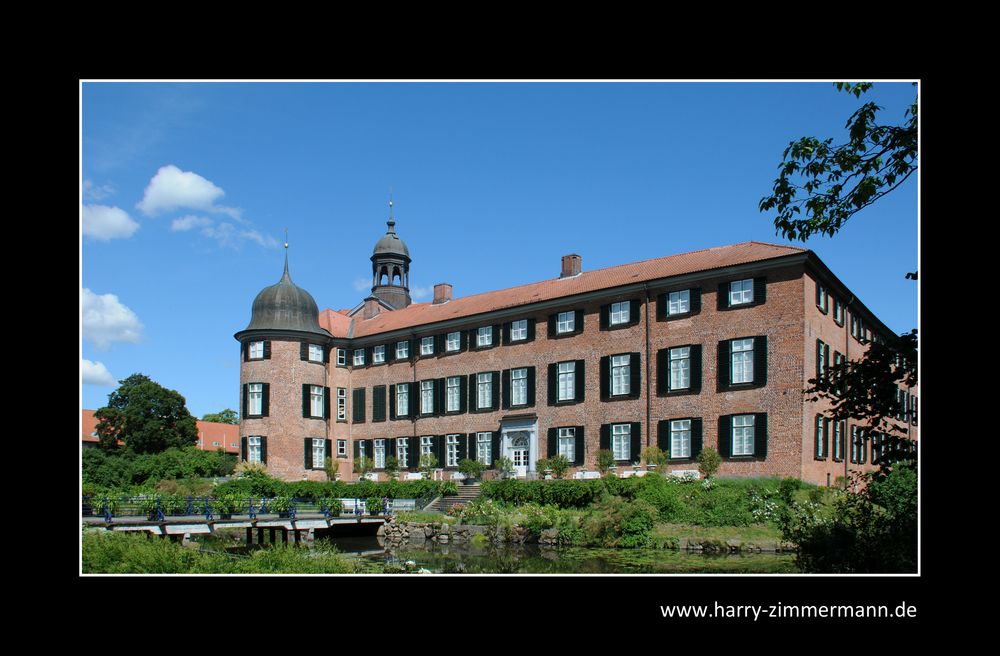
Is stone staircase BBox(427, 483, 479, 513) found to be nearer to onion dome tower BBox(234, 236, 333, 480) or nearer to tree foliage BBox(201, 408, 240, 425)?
onion dome tower BBox(234, 236, 333, 480)

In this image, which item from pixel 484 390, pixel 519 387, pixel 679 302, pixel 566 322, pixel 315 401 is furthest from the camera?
pixel 315 401

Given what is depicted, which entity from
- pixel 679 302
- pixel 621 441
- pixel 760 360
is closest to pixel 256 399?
pixel 621 441

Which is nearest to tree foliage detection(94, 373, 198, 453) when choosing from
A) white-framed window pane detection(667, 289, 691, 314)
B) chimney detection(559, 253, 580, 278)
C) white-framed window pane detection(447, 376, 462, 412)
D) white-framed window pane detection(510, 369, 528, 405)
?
white-framed window pane detection(447, 376, 462, 412)

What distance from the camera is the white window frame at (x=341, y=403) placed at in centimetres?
4245

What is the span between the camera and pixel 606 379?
3253 cm

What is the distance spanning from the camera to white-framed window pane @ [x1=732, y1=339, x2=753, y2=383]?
28.9 m

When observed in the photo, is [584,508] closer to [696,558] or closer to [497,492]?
[497,492]

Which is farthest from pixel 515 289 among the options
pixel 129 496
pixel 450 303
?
pixel 129 496

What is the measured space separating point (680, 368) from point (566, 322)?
5466 mm

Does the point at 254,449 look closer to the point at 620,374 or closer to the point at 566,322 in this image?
the point at 566,322

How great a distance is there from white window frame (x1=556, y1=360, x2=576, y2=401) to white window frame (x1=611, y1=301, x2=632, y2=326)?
7.87ft

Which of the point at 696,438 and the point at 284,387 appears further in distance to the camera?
the point at 284,387

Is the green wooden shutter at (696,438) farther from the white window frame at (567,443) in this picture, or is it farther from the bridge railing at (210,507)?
the bridge railing at (210,507)

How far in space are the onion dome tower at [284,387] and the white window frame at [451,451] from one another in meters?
7.06
